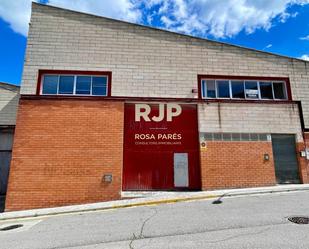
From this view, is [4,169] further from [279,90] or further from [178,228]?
[279,90]

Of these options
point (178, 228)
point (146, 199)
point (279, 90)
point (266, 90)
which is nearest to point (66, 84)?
point (146, 199)

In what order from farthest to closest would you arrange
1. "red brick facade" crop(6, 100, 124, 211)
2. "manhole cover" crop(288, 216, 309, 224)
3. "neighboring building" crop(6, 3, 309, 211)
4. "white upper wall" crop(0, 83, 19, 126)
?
"white upper wall" crop(0, 83, 19, 126)
"neighboring building" crop(6, 3, 309, 211)
"red brick facade" crop(6, 100, 124, 211)
"manhole cover" crop(288, 216, 309, 224)

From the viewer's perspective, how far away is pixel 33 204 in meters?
10.6

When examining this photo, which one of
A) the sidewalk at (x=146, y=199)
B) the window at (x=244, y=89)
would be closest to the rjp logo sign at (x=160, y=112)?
the window at (x=244, y=89)

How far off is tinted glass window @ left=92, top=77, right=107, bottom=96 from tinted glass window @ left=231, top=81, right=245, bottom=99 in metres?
6.65

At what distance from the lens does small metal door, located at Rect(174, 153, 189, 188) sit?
11.8m

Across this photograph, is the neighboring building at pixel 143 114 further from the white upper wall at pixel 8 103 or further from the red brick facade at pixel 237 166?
the white upper wall at pixel 8 103

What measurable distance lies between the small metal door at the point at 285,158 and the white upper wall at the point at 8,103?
552 inches

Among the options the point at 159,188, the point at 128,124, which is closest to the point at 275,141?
the point at 159,188

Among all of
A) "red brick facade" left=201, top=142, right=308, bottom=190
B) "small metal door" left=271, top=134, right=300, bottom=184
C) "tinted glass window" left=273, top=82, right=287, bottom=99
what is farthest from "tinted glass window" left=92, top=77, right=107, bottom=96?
"tinted glass window" left=273, top=82, right=287, bottom=99

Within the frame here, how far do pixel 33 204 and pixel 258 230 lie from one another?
29.5ft

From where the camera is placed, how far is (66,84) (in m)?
12.3

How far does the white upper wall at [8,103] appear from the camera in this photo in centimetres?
1384

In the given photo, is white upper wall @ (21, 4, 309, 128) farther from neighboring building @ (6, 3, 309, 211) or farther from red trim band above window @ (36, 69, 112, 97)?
red trim band above window @ (36, 69, 112, 97)
